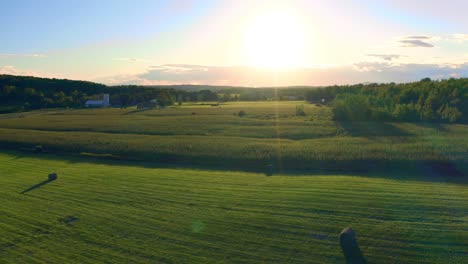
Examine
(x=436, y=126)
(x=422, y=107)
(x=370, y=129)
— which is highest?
(x=422, y=107)

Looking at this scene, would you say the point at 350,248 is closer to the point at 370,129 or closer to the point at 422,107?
the point at 370,129

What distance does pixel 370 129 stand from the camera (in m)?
63.4

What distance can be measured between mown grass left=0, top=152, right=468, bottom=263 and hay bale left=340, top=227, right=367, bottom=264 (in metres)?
0.41

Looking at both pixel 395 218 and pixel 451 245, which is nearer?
pixel 451 245

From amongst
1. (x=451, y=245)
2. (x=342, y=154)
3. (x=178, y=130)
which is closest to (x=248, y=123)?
(x=178, y=130)

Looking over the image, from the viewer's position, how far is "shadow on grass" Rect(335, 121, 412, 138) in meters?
57.8

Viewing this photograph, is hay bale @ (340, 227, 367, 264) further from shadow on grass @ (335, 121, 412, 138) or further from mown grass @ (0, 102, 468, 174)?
shadow on grass @ (335, 121, 412, 138)

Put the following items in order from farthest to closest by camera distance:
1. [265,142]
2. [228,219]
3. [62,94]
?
[62,94] → [265,142] → [228,219]

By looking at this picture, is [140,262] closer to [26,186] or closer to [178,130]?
[26,186]

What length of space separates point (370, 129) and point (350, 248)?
4577cm

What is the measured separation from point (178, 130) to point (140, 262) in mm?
49418

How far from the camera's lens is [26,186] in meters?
36.5

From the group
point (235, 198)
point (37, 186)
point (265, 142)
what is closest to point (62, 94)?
point (265, 142)

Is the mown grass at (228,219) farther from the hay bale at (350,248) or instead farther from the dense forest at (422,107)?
the dense forest at (422,107)
